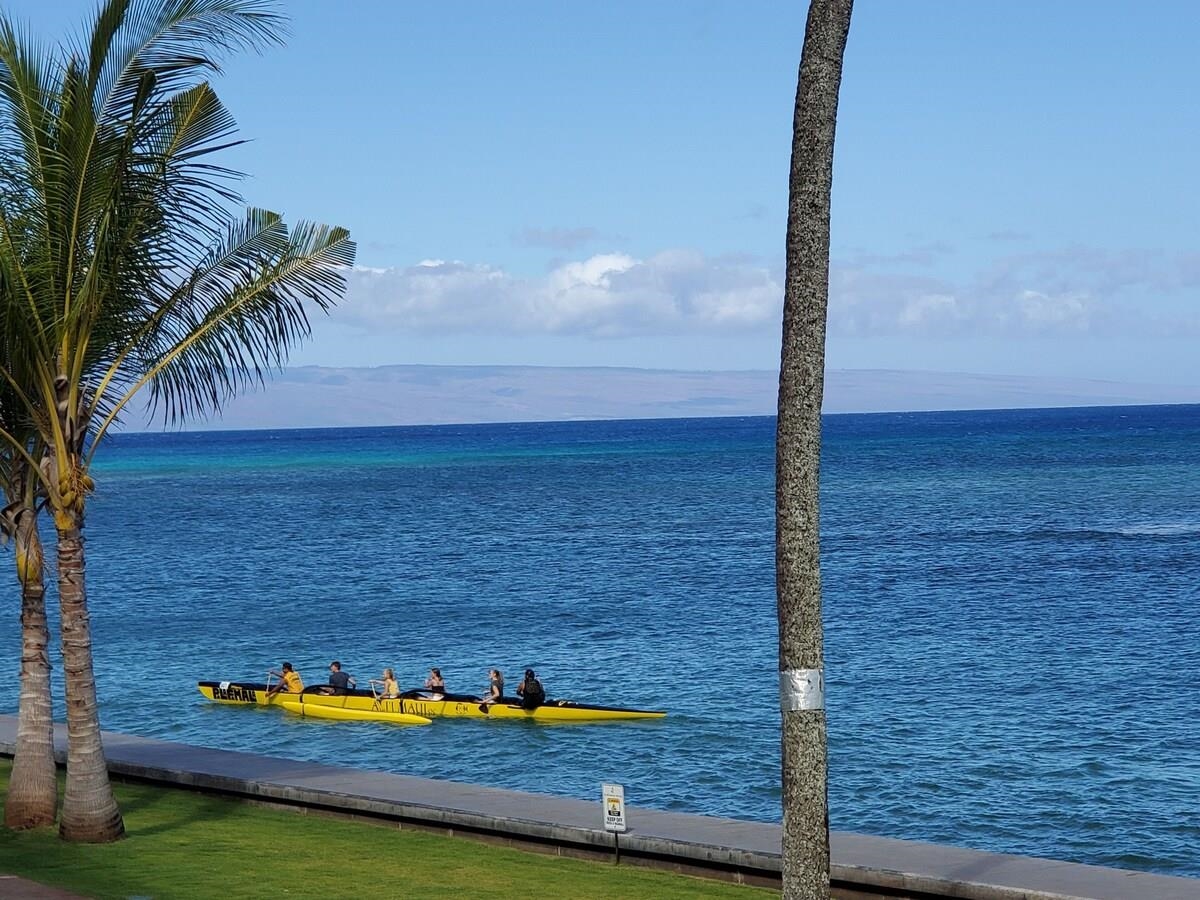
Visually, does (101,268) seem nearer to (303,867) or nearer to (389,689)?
(303,867)

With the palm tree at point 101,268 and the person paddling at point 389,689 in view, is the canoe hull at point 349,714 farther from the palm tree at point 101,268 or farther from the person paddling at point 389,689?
the palm tree at point 101,268

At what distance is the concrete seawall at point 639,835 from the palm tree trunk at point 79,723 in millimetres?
3593

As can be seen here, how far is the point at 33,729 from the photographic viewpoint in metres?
15.4

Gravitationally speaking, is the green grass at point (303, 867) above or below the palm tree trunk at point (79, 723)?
below

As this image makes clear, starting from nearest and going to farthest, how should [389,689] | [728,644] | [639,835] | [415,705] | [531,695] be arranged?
[639,835], [531,695], [415,705], [389,689], [728,644]

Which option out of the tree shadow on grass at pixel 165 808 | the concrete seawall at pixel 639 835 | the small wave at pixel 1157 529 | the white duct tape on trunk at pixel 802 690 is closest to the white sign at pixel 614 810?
the concrete seawall at pixel 639 835

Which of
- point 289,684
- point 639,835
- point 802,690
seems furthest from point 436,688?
point 802,690

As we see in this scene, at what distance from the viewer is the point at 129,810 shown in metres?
17.5

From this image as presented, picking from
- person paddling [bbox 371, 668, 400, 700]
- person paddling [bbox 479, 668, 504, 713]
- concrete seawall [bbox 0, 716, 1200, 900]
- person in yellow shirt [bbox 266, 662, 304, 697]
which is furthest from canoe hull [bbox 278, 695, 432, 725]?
concrete seawall [bbox 0, 716, 1200, 900]

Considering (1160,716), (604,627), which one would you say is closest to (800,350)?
(1160,716)

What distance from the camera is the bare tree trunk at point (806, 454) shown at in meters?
7.88

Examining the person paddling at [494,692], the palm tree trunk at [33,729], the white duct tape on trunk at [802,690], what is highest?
the white duct tape on trunk at [802,690]

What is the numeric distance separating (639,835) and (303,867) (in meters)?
3.41

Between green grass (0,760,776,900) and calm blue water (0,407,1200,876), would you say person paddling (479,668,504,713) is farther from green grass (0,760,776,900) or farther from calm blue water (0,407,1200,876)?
green grass (0,760,776,900)
